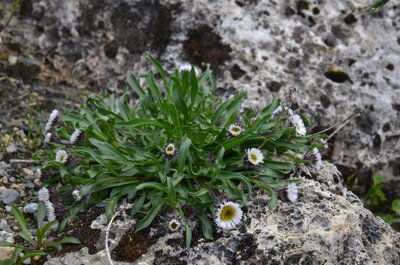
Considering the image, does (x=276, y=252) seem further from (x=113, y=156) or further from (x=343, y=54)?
(x=343, y=54)

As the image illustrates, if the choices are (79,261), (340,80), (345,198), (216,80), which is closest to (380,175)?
(340,80)

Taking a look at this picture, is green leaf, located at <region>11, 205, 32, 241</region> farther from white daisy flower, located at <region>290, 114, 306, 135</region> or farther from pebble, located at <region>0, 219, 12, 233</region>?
white daisy flower, located at <region>290, 114, 306, 135</region>

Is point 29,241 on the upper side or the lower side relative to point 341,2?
lower

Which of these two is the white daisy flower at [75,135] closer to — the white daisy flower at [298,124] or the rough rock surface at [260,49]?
the rough rock surface at [260,49]

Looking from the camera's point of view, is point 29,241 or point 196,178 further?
point 196,178

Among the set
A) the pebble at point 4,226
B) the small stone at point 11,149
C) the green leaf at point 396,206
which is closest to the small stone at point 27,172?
the small stone at point 11,149

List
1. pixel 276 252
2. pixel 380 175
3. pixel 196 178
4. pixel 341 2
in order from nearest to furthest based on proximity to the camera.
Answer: pixel 276 252 < pixel 196 178 < pixel 380 175 < pixel 341 2

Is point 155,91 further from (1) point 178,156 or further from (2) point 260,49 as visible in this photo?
(2) point 260,49

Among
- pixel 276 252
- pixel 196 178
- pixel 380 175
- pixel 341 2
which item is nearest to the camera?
pixel 276 252

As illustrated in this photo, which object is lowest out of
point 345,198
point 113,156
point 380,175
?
point 380,175
